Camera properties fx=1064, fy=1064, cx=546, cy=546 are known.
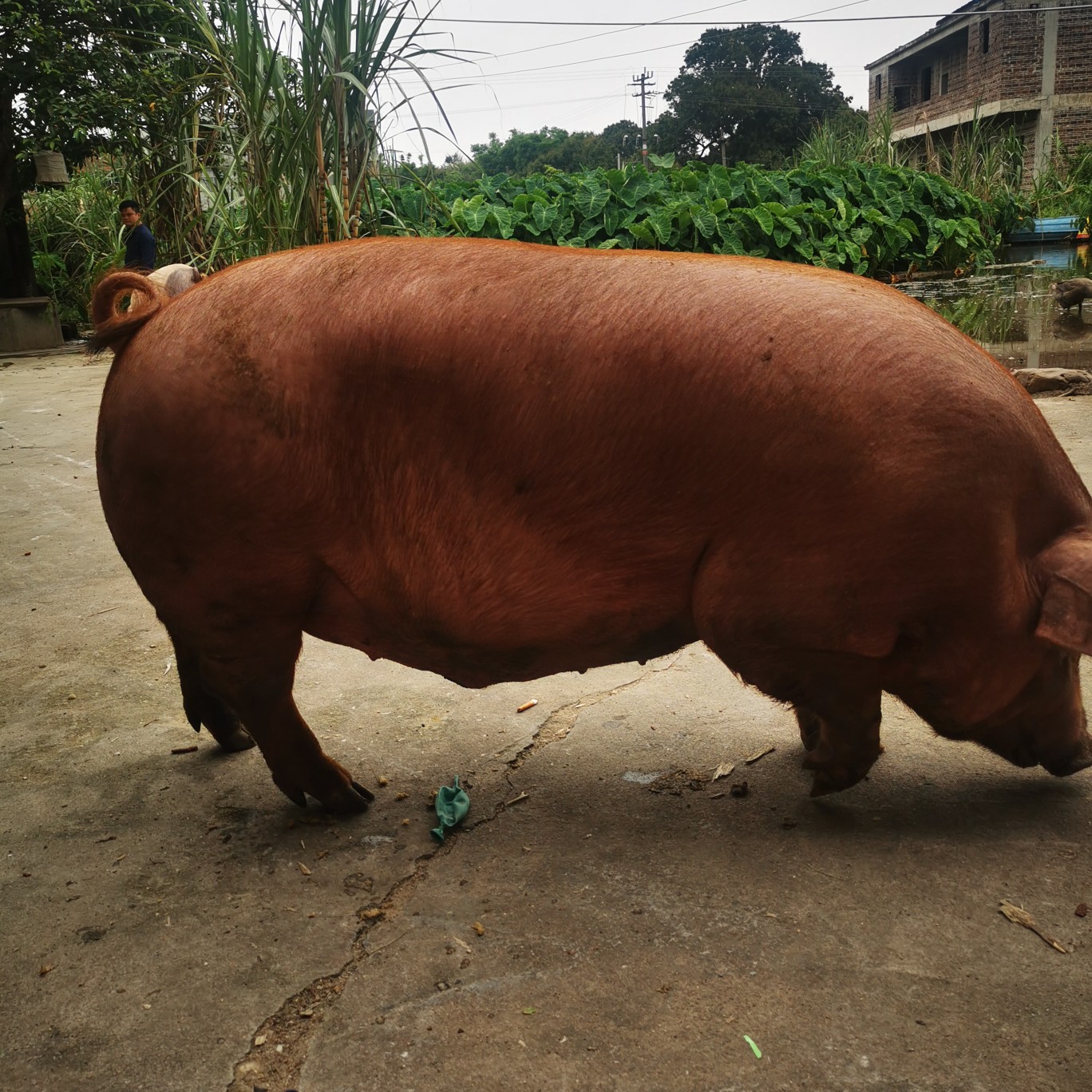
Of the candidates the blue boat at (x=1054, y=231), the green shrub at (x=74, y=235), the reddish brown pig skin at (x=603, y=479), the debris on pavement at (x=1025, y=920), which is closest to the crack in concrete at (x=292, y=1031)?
the reddish brown pig skin at (x=603, y=479)

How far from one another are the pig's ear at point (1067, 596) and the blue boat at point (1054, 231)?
18.7 meters

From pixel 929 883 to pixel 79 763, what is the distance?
1.91 m

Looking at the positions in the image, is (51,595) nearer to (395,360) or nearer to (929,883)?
(395,360)

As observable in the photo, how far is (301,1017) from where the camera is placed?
1639 mm

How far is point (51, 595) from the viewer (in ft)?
12.2

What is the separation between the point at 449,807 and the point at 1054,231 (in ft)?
65.4

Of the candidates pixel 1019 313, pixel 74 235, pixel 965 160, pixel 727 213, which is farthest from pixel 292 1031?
pixel 965 160

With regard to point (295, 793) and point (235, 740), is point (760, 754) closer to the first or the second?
point (295, 793)

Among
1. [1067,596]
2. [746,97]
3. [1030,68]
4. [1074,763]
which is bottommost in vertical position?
[1074,763]

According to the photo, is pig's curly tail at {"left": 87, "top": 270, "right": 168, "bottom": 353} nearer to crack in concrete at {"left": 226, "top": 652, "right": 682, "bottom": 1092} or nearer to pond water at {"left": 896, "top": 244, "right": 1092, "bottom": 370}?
crack in concrete at {"left": 226, "top": 652, "right": 682, "bottom": 1092}

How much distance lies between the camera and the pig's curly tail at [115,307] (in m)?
2.05

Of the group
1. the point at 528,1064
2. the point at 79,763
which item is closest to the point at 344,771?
the point at 79,763

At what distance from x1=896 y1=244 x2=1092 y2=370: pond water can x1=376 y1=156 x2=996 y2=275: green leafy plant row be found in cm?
74

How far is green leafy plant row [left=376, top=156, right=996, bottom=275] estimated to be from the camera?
10.7 m
